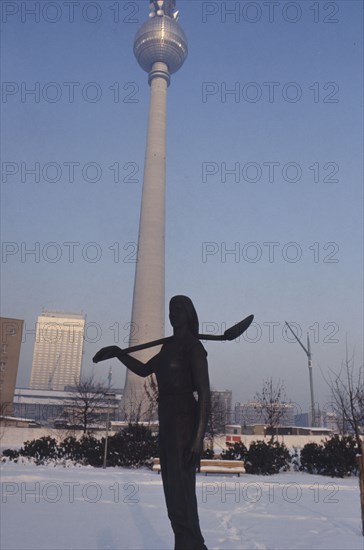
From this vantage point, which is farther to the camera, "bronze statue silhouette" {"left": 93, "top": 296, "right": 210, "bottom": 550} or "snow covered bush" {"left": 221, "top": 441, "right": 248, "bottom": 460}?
Answer: "snow covered bush" {"left": 221, "top": 441, "right": 248, "bottom": 460}

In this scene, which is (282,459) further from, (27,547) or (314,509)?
(27,547)

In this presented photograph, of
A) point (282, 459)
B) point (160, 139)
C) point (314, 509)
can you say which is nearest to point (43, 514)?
point (314, 509)

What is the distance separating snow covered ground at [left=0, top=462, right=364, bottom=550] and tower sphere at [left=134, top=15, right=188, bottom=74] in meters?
94.7

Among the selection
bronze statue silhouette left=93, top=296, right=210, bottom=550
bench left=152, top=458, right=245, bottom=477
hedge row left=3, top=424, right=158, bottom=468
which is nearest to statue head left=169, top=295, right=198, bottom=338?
bronze statue silhouette left=93, top=296, right=210, bottom=550

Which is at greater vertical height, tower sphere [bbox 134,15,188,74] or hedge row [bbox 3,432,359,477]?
tower sphere [bbox 134,15,188,74]

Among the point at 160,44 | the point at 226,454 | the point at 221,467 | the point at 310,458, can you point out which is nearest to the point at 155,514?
the point at 221,467

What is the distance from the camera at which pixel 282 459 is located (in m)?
20.8

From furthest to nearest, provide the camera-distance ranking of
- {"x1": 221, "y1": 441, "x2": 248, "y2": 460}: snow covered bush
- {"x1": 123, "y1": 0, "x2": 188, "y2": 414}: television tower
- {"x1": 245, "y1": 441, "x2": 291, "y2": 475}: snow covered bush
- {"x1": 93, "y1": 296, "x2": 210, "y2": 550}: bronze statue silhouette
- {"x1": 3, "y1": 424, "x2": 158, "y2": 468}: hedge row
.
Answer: {"x1": 123, "y1": 0, "x2": 188, "y2": 414}: television tower, {"x1": 3, "y1": 424, "x2": 158, "y2": 468}: hedge row, {"x1": 221, "y1": 441, "x2": 248, "y2": 460}: snow covered bush, {"x1": 245, "y1": 441, "x2": 291, "y2": 475}: snow covered bush, {"x1": 93, "y1": 296, "x2": 210, "y2": 550}: bronze statue silhouette

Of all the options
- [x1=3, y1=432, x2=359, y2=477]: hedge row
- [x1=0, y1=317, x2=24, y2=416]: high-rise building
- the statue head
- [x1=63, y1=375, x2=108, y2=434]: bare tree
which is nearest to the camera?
the statue head

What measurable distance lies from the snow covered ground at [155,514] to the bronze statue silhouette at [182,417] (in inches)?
132

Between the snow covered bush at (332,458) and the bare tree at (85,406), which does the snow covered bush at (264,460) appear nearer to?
the snow covered bush at (332,458)

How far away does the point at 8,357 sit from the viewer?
68.9 metres

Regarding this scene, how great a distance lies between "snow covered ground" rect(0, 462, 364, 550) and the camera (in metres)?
7.87

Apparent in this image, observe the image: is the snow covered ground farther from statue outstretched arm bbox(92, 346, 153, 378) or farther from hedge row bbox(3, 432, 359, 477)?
statue outstretched arm bbox(92, 346, 153, 378)
